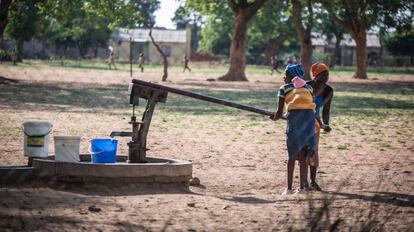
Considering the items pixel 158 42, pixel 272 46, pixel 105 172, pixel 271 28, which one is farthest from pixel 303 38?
pixel 158 42

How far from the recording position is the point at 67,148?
8430 mm

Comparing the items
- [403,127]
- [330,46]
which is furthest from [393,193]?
[330,46]

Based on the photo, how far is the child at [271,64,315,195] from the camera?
7922 millimetres

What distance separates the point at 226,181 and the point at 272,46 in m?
82.0

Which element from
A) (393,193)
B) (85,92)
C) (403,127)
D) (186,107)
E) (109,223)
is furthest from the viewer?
(85,92)

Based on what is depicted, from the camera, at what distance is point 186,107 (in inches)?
855

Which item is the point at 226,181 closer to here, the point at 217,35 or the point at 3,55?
the point at 3,55

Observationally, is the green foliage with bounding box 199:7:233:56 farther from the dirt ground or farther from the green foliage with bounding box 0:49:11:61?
the dirt ground

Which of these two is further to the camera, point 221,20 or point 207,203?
point 221,20

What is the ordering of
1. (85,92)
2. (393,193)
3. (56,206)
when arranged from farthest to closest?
(85,92), (393,193), (56,206)

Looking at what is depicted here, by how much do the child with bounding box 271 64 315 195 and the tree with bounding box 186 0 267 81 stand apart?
3297 centimetres

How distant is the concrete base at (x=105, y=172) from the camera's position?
782cm

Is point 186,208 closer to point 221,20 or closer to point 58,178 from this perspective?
point 58,178

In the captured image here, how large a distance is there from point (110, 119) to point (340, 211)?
428 inches
